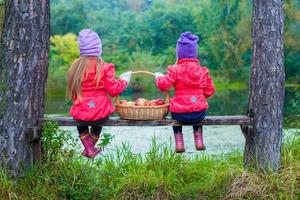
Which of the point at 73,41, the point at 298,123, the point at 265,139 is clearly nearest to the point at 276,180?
the point at 265,139

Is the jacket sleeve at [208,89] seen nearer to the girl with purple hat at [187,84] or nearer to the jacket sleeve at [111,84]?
the girl with purple hat at [187,84]

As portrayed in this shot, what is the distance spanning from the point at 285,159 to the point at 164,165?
1.12 meters

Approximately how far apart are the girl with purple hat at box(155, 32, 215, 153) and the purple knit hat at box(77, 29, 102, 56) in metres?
0.60

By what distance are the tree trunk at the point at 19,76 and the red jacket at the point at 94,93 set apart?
39cm

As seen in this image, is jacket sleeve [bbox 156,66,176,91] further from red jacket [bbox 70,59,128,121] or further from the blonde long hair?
the blonde long hair

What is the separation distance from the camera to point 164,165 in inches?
224

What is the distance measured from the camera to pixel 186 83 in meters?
5.48

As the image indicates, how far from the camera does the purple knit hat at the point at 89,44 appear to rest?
537cm

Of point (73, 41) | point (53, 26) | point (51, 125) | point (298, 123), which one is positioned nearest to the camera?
point (51, 125)

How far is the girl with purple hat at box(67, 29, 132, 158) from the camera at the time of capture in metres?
5.32

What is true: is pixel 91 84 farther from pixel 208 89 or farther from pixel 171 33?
pixel 171 33

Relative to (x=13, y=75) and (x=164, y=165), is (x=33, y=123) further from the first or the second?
(x=164, y=165)

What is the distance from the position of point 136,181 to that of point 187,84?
98 cm

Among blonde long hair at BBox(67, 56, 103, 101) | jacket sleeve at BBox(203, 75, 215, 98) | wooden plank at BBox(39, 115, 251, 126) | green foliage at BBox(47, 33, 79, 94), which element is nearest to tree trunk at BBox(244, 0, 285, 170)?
wooden plank at BBox(39, 115, 251, 126)
